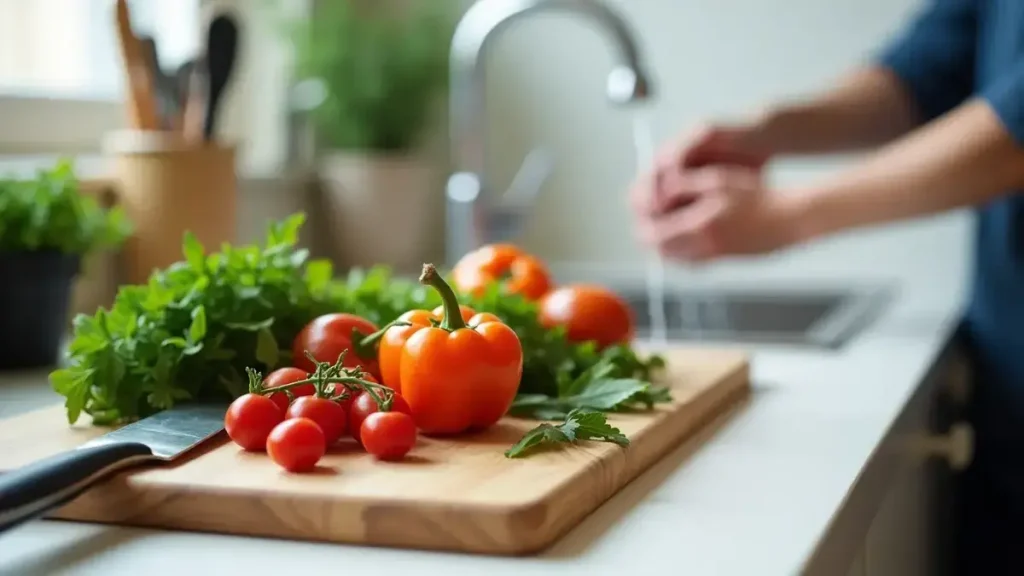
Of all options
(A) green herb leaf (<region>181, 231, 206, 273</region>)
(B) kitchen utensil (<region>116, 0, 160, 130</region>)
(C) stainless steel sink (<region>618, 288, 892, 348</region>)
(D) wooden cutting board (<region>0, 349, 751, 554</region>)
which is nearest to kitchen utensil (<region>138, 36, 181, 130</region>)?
(B) kitchen utensil (<region>116, 0, 160, 130</region>)

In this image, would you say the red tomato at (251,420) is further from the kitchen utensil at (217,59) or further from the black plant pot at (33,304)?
the kitchen utensil at (217,59)

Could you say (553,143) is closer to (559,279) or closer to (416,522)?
(559,279)

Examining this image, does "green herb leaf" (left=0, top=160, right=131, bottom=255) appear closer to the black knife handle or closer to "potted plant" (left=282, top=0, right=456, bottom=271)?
the black knife handle

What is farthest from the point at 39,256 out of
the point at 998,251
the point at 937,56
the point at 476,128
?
the point at 937,56

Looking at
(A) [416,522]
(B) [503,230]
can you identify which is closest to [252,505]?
(A) [416,522]

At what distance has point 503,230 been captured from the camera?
5.55 ft

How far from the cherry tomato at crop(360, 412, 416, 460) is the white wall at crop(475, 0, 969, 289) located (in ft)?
4.56

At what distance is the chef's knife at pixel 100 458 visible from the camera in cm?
62

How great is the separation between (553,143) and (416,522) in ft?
5.40

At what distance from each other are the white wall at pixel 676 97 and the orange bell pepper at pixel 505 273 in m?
0.95

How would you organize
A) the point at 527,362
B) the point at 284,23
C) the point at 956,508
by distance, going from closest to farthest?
1. the point at 527,362
2. the point at 956,508
3. the point at 284,23

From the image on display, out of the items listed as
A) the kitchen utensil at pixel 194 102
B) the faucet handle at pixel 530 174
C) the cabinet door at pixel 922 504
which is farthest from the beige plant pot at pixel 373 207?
the cabinet door at pixel 922 504

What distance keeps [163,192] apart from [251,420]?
69 cm

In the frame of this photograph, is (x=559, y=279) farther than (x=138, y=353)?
Yes
